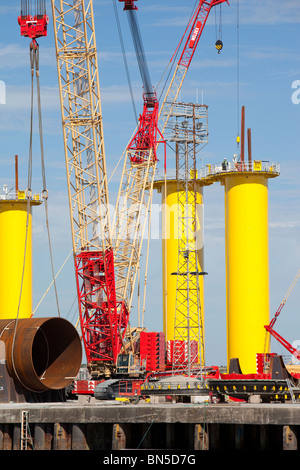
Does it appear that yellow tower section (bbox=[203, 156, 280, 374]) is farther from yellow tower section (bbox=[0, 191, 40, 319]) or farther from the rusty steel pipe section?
the rusty steel pipe section

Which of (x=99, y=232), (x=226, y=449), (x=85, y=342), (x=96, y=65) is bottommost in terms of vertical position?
(x=226, y=449)

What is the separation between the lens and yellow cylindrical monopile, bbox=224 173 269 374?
3659 inches

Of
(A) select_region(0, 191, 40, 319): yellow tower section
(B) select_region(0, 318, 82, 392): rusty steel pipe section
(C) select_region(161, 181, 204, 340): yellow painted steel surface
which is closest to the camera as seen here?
(B) select_region(0, 318, 82, 392): rusty steel pipe section

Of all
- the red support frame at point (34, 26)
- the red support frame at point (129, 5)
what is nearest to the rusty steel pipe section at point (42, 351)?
the red support frame at point (34, 26)

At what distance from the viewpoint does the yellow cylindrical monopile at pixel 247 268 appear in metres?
92.9

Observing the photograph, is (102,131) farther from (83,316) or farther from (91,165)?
(83,316)

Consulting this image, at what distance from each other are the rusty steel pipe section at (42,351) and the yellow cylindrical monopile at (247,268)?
1180 inches

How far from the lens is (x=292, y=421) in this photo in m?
42.9

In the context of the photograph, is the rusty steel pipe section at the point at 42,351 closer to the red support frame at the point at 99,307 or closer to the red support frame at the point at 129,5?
the red support frame at the point at 99,307

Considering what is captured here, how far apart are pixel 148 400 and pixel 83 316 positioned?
1310 inches

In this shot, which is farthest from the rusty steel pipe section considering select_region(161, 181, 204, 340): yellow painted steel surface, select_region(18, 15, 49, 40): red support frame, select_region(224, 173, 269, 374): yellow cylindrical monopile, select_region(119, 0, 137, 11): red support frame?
select_region(161, 181, 204, 340): yellow painted steel surface

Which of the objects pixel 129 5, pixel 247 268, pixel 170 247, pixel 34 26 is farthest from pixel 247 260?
pixel 34 26

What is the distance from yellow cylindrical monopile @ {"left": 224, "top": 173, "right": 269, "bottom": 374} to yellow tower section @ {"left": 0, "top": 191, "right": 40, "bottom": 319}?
2613 centimetres

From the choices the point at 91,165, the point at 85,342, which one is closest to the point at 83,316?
the point at 85,342
